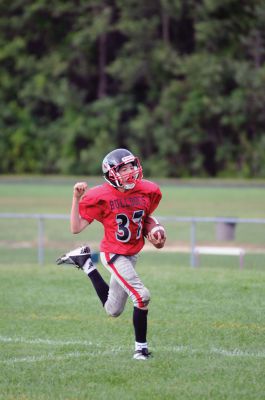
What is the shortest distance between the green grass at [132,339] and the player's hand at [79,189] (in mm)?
1363

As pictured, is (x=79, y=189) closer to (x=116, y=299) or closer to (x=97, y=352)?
(x=116, y=299)

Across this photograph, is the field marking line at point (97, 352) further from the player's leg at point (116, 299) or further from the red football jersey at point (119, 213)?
the red football jersey at point (119, 213)

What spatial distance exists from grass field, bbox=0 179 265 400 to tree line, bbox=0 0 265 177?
25.6 metres

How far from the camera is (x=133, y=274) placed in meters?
7.73

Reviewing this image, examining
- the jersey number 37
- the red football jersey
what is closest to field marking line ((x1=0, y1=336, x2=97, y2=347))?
the red football jersey

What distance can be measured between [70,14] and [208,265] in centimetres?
3311

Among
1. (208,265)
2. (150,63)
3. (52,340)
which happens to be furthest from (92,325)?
(150,63)

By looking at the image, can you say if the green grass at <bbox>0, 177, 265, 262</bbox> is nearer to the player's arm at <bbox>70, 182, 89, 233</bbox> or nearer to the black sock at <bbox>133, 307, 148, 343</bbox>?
the player's arm at <bbox>70, 182, 89, 233</bbox>

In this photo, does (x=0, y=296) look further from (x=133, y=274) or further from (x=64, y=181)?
(x=64, y=181)

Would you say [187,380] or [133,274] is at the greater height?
[133,274]

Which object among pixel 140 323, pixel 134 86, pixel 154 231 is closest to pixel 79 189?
pixel 154 231

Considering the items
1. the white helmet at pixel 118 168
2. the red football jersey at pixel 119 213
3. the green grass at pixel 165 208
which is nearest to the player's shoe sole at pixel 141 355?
the red football jersey at pixel 119 213

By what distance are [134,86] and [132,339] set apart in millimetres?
37488

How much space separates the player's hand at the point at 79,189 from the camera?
752 cm
